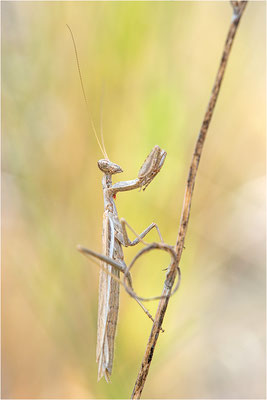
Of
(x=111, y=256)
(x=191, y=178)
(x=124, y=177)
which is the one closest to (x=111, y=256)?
(x=111, y=256)

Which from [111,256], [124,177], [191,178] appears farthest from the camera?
[124,177]

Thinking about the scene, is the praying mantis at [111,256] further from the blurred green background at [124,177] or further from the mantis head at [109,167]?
the blurred green background at [124,177]

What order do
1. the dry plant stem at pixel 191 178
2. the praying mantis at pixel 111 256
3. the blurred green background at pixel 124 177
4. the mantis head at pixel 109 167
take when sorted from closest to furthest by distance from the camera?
the dry plant stem at pixel 191 178
the praying mantis at pixel 111 256
the mantis head at pixel 109 167
the blurred green background at pixel 124 177

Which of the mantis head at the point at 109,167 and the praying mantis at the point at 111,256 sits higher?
the mantis head at the point at 109,167

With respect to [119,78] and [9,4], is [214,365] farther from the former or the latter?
[9,4]

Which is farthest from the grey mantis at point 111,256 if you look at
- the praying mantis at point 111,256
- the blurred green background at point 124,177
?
the blurred green background at point 124,177

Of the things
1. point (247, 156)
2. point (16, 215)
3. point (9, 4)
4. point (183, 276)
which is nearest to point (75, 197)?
point (16, 215)

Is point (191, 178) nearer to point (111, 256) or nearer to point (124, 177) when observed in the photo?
point (111, 256)

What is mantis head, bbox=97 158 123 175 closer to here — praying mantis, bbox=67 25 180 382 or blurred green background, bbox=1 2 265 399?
praying mantis, bbox=67 25 180 382
